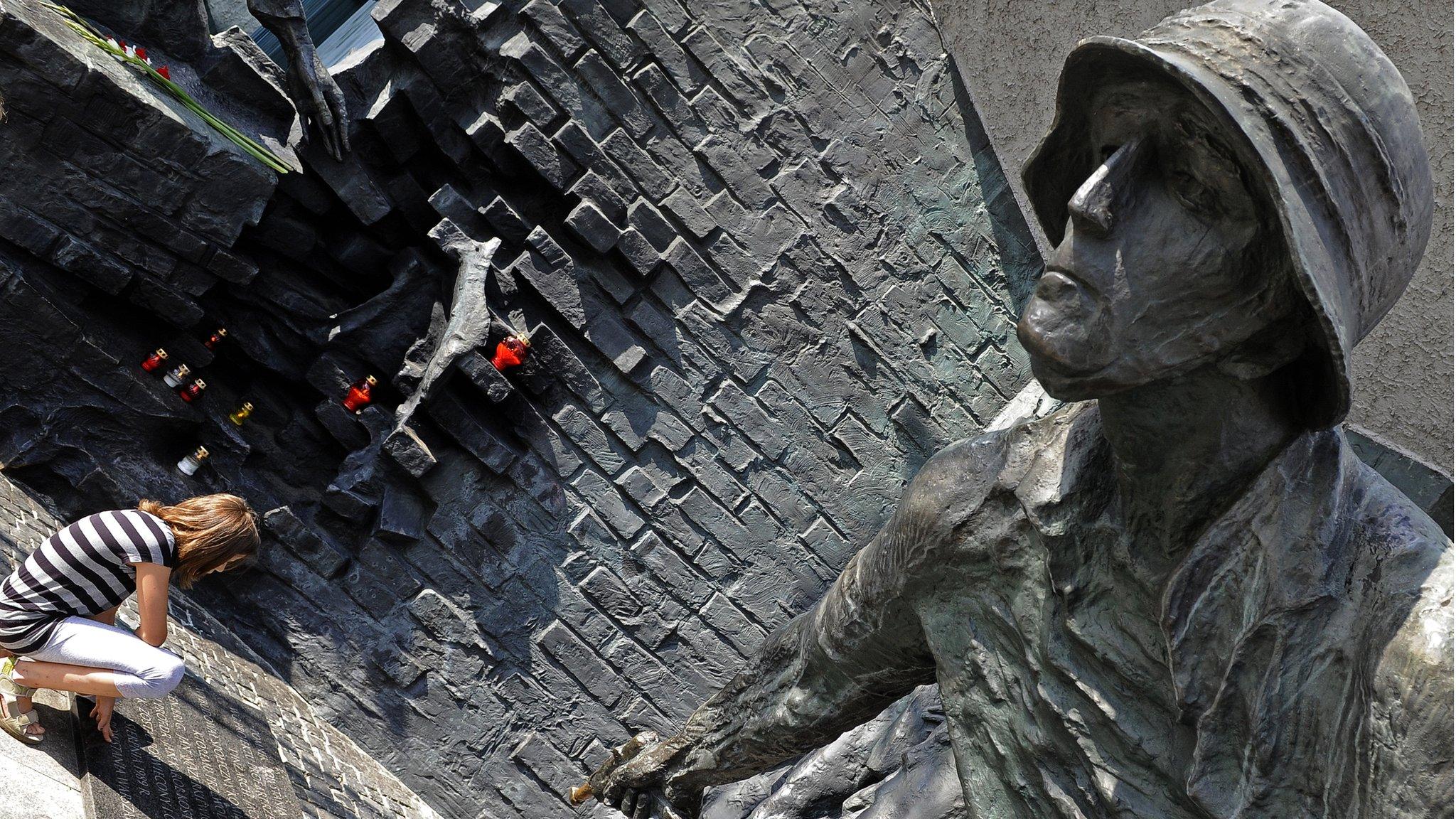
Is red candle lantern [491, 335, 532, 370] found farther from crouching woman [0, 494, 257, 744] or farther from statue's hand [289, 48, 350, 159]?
crouching woman [0, 494, 257, 744]

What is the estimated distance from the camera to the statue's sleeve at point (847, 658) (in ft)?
5.68

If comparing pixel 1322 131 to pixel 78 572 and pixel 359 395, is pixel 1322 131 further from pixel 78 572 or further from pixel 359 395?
pixel 359 395

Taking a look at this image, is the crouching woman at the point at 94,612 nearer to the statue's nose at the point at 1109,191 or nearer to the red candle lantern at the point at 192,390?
the red candle lantern at the point at 192,390

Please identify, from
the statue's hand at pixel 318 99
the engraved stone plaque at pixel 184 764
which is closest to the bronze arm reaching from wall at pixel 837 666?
the engraved stone plaque at pixel 184 764

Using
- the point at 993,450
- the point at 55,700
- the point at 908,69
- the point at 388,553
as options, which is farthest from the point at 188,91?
the point at 993,450

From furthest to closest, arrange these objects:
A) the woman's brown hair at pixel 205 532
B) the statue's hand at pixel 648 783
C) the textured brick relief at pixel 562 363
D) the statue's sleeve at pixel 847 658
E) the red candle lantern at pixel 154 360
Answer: the textured brick relief at pixel 562 363 → the red candle lantern at pixel 154 360 → the woman's brown hair at pixel 205 532 → the statue's hand at pixel 648 783 → the statue's sleeve at pixel 847 658

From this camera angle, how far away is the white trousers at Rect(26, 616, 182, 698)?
2.56 m

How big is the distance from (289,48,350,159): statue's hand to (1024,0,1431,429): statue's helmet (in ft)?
11.4

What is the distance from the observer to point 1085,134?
4.47 feet

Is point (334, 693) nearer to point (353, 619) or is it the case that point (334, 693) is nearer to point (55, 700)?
point (353, 619)

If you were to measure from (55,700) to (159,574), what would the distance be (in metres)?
0.39

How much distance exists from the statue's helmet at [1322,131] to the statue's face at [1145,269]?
0.07 metres

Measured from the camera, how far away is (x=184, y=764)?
2.85 m

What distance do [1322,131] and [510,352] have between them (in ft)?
11.5
